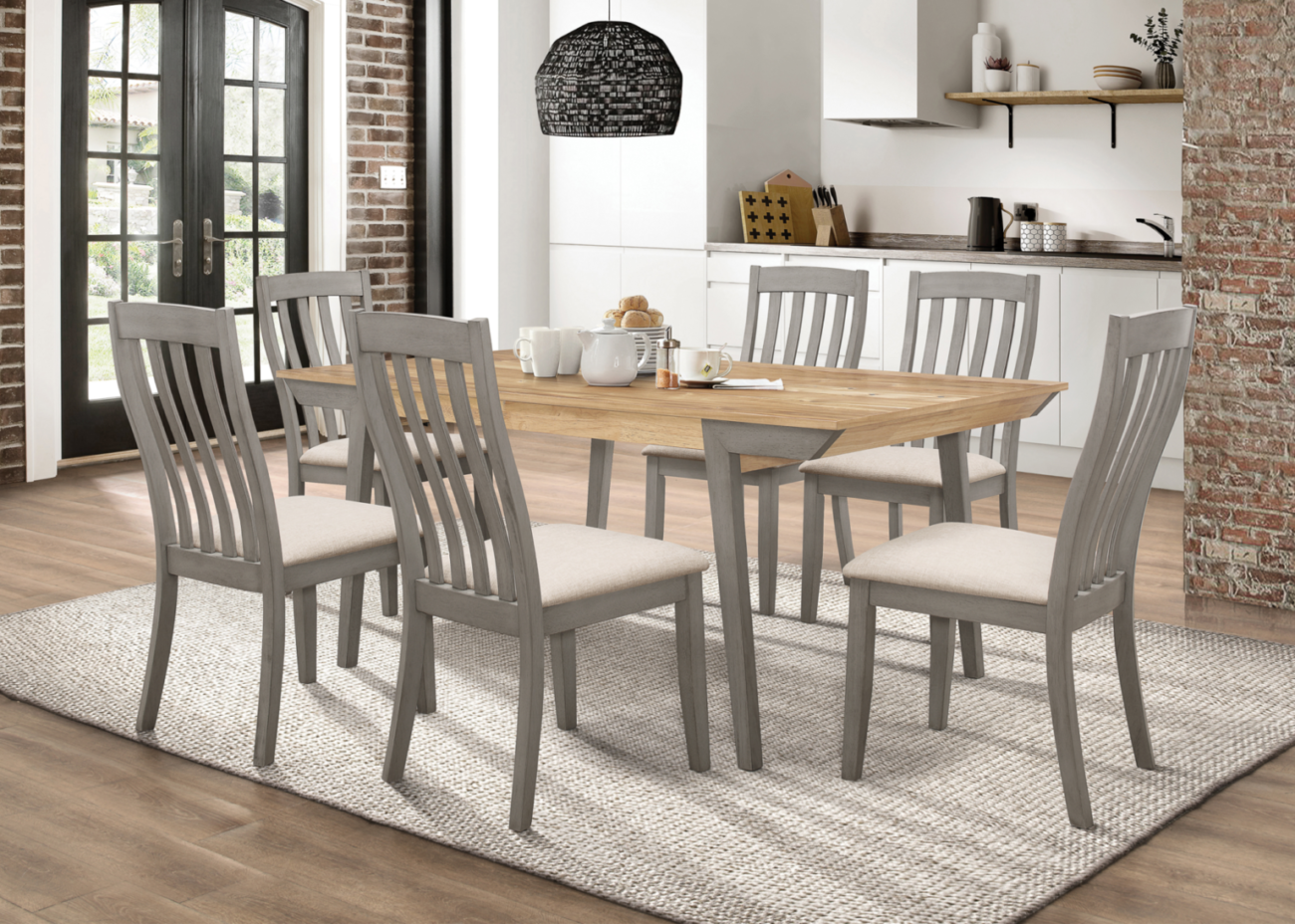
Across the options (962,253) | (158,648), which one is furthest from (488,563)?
→ (962,253)

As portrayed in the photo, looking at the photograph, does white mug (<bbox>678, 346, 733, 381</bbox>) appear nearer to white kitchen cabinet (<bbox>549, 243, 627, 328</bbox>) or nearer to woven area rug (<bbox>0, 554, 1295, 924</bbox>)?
woven area rug (<bbox>0, 554, 1295, 924</bbox>)

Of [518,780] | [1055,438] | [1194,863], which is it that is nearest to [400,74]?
[1055,438]

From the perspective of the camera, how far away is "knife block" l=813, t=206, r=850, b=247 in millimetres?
6457

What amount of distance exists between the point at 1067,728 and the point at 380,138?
16.9 ft

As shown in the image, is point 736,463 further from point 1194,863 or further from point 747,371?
point 1194,863

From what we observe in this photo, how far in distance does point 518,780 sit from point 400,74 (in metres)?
5.09

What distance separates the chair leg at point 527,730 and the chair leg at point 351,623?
1.00 m

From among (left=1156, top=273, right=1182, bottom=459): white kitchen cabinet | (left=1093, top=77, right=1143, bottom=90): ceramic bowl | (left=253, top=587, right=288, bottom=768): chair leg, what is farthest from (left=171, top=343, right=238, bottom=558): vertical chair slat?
(left=1093, top=77, right=1143, bottom=90): ceramic bowl

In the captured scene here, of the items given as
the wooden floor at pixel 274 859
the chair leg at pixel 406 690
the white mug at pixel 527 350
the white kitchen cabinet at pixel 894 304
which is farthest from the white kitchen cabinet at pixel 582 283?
the chair leg at pixel 406 690

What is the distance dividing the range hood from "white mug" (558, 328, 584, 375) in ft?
11.0

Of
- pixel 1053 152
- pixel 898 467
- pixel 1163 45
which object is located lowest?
pixel 898 467

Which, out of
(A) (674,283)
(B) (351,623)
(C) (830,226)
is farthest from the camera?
(A) (674,283)

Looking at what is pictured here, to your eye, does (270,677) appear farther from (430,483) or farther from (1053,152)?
(1053,152)

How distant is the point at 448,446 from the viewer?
2416 millimetres
